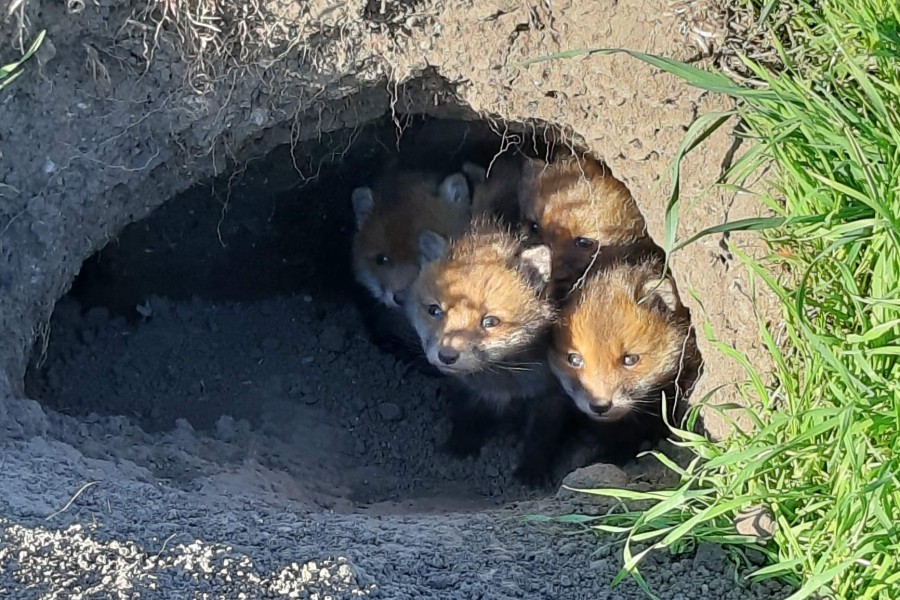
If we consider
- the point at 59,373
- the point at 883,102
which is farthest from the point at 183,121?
the point at 883,102

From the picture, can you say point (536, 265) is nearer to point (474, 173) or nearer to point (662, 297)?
point (662, 297)

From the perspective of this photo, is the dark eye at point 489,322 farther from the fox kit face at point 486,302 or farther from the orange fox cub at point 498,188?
the orange fox cub at point 498,188

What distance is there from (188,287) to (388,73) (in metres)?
1.62

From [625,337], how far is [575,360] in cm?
22

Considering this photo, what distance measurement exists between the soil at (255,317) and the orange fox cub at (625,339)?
1.56ft

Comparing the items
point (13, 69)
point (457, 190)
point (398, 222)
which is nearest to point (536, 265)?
point (457, 190)

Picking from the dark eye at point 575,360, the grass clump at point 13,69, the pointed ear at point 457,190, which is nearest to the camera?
the grass clump at point 13,69

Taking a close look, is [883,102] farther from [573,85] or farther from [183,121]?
[183,121]

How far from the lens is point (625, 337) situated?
321 centimetres

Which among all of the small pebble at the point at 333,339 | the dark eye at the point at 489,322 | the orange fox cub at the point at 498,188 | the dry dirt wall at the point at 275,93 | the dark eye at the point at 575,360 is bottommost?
the dark eye at the point at 575,360

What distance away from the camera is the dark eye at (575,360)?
3299 millimetres

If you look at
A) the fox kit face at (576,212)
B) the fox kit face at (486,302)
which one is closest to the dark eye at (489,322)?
the fox kit face at (486,302)

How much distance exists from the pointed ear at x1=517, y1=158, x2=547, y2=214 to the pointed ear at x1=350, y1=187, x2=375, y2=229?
2.32 feet

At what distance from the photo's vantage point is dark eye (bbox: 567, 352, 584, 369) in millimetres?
3299
